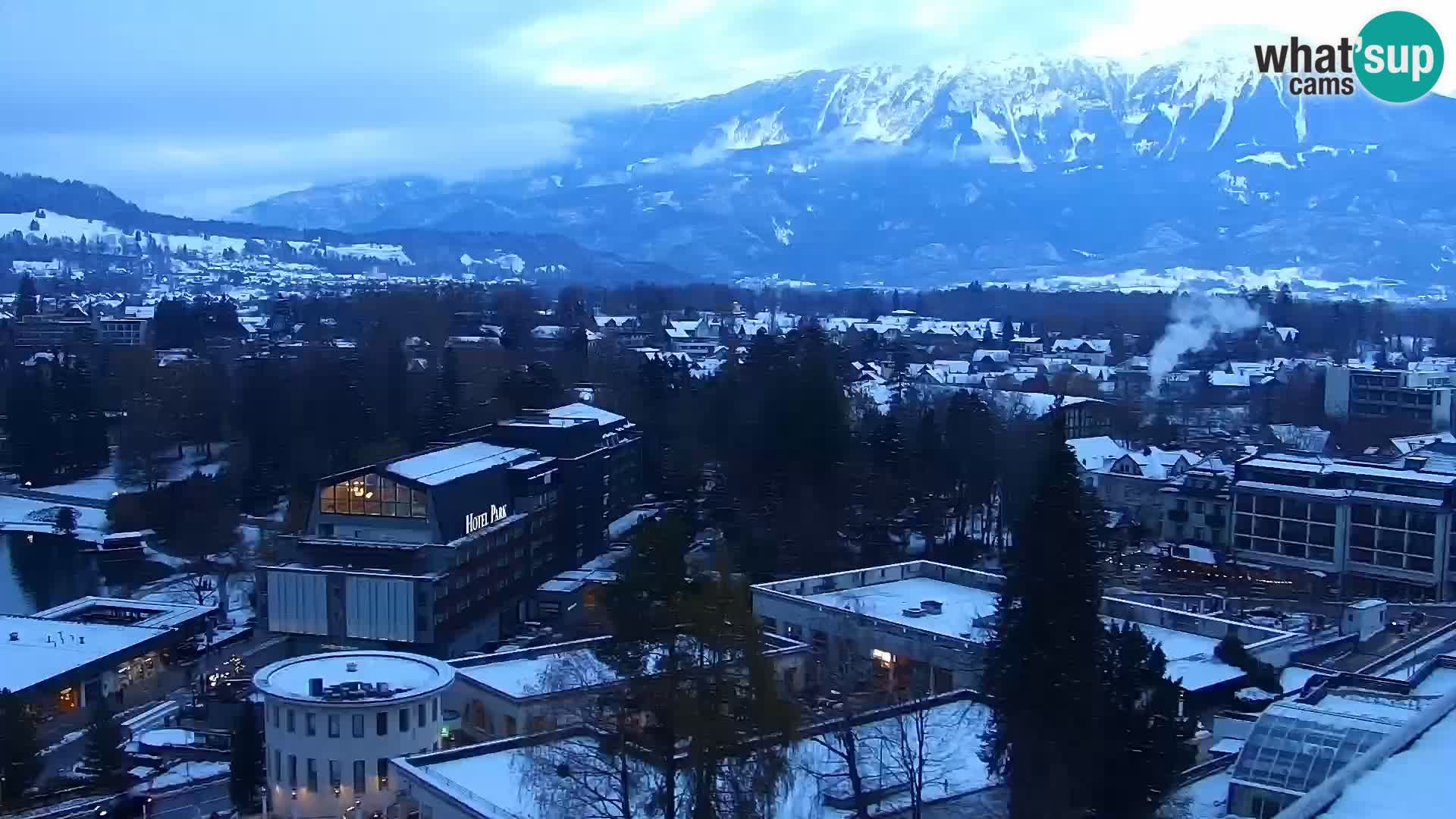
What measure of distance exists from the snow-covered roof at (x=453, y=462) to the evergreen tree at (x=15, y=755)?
4.75m

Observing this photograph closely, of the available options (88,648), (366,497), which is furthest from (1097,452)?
(88,648)

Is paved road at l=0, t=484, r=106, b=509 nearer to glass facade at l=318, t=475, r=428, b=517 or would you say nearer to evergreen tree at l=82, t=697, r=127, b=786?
glass facade at l=318, t=475, r=428, b=517

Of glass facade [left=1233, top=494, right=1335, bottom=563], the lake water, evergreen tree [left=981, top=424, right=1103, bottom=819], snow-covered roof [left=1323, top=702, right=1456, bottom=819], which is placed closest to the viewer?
snow-covered roof [left=1323, top=702, right=1456, bottom=819]

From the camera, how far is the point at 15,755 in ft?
32.8

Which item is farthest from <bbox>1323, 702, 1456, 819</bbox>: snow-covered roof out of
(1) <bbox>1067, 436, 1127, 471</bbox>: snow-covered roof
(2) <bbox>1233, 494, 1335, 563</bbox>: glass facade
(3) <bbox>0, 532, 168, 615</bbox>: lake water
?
(3) <bbox>0, 532, 168, 615</bbox>: lake water

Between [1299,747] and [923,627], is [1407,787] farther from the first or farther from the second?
[923,627]

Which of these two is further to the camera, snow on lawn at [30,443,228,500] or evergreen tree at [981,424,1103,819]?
snow on lawn at [30,443,228,500]

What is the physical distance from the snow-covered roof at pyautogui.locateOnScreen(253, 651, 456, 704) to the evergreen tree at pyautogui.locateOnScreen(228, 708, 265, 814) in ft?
1.51

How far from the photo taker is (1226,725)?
9570 mm

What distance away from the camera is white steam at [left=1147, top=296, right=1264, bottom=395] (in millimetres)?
38000

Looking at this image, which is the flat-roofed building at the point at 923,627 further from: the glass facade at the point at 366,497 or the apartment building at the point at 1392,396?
the apartment building at the point at 1392,396

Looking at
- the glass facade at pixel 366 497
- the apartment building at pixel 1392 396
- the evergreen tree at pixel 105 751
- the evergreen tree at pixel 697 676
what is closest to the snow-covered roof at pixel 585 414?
the glass facade at pixel 366 497

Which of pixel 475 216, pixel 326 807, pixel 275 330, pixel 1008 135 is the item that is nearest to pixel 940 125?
pixel 1008 135

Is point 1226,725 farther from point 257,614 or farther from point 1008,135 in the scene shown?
point 1008,135
